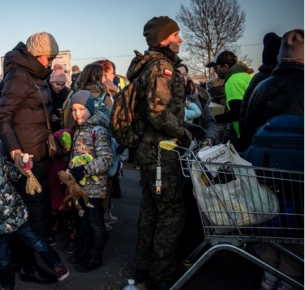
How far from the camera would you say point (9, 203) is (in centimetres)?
314

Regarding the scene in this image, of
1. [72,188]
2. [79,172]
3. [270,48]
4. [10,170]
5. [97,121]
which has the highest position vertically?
[270,48]

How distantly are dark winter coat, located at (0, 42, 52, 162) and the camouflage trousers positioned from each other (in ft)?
3.31

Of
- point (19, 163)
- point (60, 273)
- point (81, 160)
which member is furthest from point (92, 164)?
point (60, 273)

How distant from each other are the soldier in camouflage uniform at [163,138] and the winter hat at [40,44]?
2.64 feet

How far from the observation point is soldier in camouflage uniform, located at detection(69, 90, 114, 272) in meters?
3.50

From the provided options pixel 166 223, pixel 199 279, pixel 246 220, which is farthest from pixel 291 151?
pixel 199 279

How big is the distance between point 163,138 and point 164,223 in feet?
2.27

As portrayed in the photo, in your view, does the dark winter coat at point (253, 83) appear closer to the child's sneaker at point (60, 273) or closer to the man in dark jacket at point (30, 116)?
the man in dark jacket at point (30, 116)

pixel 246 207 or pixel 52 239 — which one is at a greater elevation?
pixel 246 207

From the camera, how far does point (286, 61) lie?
303 cm

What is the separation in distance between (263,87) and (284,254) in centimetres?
128

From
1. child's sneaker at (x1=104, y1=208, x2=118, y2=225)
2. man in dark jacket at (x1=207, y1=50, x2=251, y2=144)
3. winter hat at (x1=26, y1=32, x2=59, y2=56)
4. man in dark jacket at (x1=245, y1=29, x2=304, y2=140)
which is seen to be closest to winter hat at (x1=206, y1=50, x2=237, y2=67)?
man in dark jacket at (x1=207, y1=50, x2=251, y2=144)

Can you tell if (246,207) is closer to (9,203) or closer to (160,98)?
(160,98)

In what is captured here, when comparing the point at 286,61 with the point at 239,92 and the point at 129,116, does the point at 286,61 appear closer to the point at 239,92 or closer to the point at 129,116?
the point at 129,116
